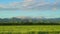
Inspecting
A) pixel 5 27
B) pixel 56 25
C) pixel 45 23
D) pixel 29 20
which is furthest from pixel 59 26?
pixel 5 27

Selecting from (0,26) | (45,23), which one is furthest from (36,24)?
(0,26)

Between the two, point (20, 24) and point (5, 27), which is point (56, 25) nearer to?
point (20, 24)

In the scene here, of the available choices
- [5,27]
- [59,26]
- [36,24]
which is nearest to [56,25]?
[59,26]

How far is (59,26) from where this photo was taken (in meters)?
14.4

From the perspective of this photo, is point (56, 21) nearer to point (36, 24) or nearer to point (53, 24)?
point (53, 24)

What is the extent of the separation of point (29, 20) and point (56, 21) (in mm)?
2116

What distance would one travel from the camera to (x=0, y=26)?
14.7 meters

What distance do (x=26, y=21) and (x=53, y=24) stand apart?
2.22 meters

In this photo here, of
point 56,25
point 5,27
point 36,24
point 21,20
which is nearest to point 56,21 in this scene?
point 56,25

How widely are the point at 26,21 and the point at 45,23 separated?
173 centimetres

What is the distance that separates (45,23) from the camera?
1512 centimetres

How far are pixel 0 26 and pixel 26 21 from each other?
2.14 meters

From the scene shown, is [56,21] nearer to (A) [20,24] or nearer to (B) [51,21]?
(B) [51,21]

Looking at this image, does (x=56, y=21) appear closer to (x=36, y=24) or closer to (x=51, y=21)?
(x=51, y=21)
